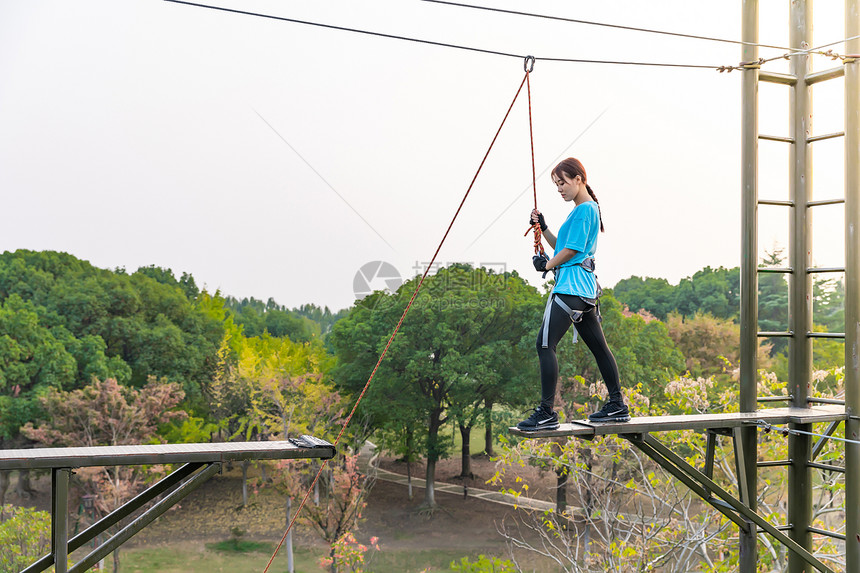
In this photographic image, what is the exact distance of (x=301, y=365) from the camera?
66.6ft

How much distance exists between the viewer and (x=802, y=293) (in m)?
4.84

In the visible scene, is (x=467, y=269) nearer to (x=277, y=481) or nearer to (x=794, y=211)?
(x=277, y=481)

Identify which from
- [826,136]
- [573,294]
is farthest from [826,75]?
[573,294]

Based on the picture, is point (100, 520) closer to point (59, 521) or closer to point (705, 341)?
point (59, 521)

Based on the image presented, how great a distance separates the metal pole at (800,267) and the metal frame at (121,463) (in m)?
3.22

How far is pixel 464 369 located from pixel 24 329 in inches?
458

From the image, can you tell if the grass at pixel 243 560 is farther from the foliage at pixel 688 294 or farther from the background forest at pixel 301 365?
the foliage at pixel 688 294

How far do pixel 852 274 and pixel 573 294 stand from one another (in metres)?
2.05

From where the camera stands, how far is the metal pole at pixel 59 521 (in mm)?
3113

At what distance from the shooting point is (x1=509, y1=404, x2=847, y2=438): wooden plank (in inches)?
155

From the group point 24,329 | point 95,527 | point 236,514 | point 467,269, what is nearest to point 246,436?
point 236,514

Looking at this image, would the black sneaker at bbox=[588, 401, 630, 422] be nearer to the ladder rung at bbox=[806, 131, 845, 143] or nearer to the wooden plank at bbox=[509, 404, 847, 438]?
the wooden plank at bbox=[509, 404, 847, 438]

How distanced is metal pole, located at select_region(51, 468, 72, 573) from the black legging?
232cm

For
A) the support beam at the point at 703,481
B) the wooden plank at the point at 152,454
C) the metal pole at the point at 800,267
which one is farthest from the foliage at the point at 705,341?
the wooden plank at the point at 152,454
